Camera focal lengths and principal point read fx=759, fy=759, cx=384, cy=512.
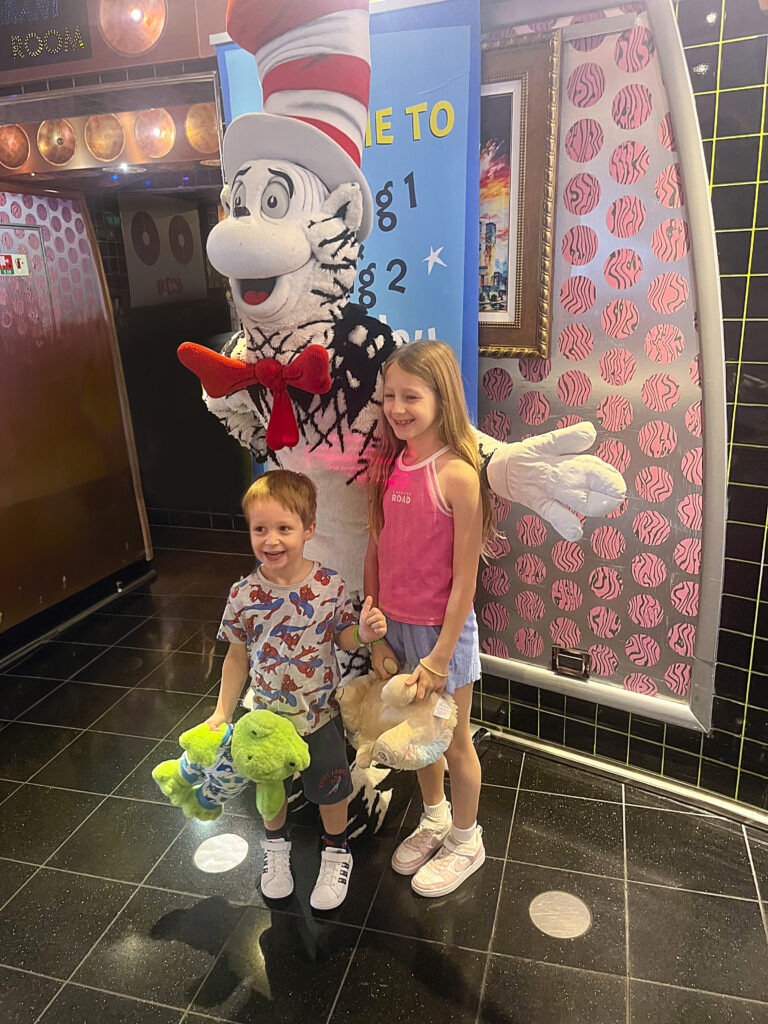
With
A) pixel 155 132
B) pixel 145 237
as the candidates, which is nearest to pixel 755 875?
pixel 155 132

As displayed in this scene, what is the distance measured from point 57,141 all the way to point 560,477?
225 centimetres

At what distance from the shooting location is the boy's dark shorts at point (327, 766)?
187 centimetres

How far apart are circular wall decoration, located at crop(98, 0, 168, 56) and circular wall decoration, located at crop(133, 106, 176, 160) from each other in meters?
0.18

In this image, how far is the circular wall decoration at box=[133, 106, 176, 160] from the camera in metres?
2.53

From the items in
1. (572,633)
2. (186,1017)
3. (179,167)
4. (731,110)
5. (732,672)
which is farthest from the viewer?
(179,167)

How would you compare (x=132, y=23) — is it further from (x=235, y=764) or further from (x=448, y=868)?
(x=448, y=868)

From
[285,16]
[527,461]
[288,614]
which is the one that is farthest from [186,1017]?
[285,16]

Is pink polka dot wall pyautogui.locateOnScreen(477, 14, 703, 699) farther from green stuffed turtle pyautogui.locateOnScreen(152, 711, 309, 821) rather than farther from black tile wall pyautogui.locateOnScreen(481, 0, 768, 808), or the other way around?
green stuffed turtle pyautogui.locateOnScreen(152, 711, 309, 821)

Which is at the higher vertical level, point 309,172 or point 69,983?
point 309,172

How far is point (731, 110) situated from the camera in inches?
70.2

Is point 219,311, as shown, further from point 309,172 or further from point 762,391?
point 762,391

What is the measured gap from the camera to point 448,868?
6.48 feet

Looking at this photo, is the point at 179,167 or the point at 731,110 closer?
the point at 731,110

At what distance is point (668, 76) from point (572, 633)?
4.98ft
